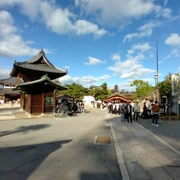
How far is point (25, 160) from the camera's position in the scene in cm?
573

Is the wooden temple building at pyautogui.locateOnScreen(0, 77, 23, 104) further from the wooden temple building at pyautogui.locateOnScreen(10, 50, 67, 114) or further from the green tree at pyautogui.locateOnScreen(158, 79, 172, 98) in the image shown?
the green tree at pyautogui.locateOnScreen(158, 79, 172, 98)

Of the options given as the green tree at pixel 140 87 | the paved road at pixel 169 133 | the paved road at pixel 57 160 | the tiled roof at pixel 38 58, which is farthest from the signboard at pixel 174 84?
the green tree at pixel 140 87

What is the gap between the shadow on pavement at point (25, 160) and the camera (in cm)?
473

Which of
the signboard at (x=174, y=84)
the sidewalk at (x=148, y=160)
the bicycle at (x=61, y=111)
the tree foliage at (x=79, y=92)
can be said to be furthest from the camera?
the tree foliage at (x=79, y=92)

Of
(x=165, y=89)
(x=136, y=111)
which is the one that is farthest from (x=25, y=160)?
(x=165, y=89)

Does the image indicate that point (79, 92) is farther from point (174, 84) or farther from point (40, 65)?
point (174, 84)

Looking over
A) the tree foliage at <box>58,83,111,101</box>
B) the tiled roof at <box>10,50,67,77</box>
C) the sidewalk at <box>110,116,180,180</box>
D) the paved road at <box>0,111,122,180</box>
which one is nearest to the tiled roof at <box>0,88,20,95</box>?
the tree foliage at <box>58,83,111,101</box>

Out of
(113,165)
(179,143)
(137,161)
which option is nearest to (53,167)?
(113,165)

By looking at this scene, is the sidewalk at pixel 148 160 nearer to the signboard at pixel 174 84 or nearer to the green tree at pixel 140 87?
the signboard at pixel 174 84

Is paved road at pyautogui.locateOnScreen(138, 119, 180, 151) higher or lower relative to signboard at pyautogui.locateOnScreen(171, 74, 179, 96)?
lower

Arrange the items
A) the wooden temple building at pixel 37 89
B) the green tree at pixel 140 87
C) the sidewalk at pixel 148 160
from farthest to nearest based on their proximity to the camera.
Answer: the green tree at pixel 140 87 < the wooden temple building at pixel 37 89 < the sidewalk at pixel 148 160

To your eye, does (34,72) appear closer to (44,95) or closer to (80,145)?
(44,95)

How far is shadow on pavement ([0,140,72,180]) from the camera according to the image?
4727mm

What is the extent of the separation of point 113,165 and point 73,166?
1.16m
